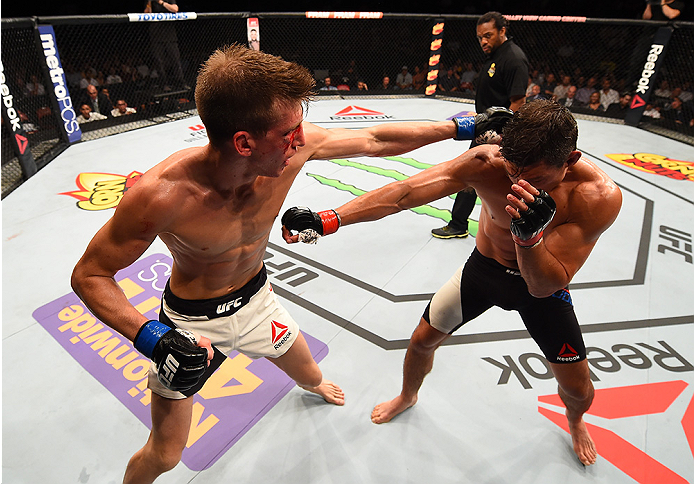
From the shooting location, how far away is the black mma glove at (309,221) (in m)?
1.79

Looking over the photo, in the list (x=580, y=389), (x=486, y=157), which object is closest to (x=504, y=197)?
(x=486, y=157)

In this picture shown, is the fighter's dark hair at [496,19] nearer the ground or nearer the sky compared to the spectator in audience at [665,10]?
nearer the ground

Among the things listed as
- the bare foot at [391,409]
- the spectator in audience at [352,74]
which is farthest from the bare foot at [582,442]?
the spectator in audience at [352,74]

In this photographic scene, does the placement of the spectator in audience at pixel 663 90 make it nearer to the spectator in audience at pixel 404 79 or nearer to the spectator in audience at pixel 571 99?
the spectator in audience at pixel 571 99

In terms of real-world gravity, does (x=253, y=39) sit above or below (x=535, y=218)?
above

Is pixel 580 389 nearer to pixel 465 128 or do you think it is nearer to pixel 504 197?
pixel 504 197

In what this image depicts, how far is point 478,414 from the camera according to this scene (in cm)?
234

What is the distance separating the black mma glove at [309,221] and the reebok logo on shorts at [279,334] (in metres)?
0.44

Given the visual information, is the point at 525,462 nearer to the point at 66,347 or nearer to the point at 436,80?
the point at 66,347

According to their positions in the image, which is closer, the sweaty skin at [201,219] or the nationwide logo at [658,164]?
the sweaty skin at [201,219]

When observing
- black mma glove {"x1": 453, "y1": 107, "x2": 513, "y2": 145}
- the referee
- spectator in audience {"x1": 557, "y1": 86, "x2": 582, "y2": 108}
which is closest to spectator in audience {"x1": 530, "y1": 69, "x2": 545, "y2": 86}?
spectator in audience {"x1": 557, "y1": 86, "x2": 582, "y2": 108}

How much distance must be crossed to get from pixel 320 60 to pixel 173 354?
1047cm

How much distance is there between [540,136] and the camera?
4.93 ft

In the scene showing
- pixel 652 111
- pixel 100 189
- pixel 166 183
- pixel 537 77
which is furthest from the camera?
pixel 537 77
